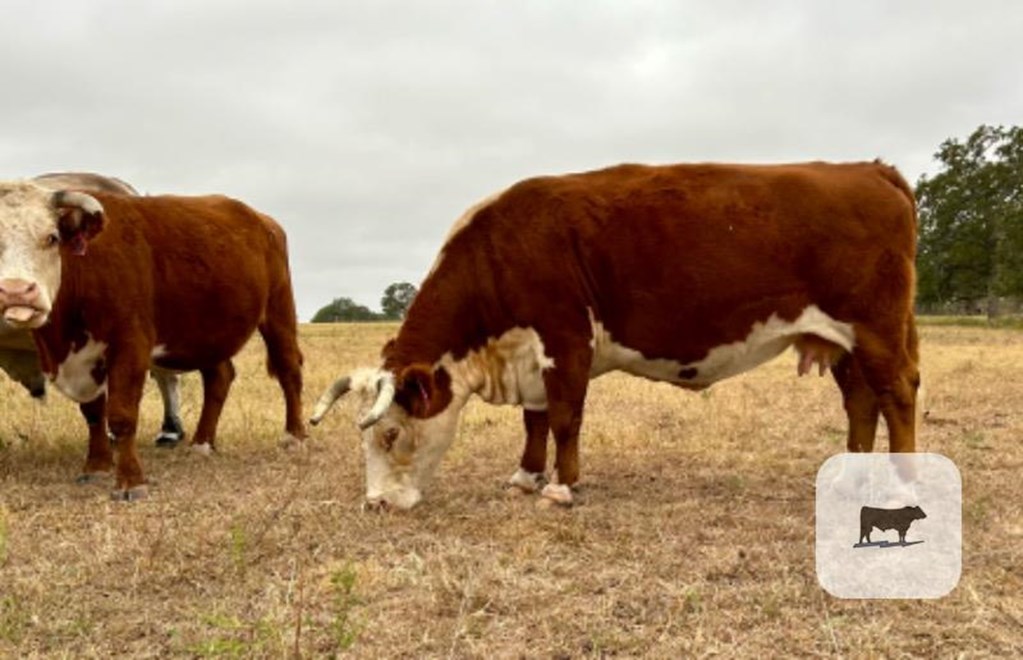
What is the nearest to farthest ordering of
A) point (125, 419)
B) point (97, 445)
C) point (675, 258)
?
point (675, 258) → point (125, 419) → point (97, 445)

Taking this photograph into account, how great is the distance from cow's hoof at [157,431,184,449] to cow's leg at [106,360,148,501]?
2.65m

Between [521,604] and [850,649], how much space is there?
1370 millimetres

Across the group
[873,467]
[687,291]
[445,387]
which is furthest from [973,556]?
[445,387]

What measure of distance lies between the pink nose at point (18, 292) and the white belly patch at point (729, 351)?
11.7ft

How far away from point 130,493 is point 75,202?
202 cm

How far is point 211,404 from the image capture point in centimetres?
876

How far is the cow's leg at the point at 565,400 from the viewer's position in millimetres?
6281

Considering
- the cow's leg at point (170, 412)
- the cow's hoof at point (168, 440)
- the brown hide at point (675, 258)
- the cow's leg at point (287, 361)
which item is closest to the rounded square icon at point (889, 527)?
the brown hide at point (675, 258)

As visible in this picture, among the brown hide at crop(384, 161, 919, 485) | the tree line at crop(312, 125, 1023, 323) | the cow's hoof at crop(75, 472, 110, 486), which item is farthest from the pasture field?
the tree line at crop(312, 125, 1023, 323)

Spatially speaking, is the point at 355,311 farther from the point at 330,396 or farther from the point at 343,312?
the point at 330,396

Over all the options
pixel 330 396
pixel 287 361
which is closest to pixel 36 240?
pixel 330 396

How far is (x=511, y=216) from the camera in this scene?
6.59 m

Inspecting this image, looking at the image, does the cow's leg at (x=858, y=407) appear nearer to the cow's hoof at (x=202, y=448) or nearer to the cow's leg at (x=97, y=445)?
the cow's hoof at (x=202, y=448)

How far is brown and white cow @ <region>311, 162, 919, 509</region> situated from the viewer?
6117mm
